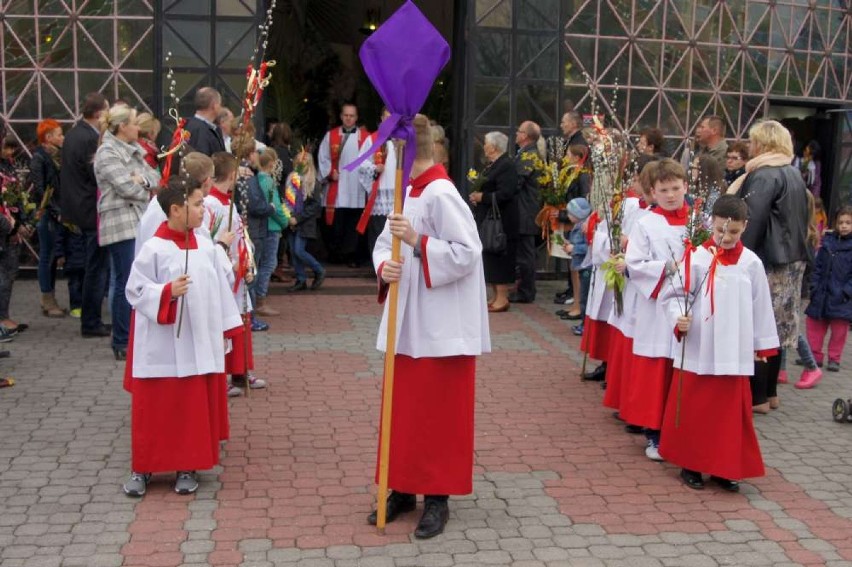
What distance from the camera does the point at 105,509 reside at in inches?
223

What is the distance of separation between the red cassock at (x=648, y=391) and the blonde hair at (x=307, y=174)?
6186 millimetres

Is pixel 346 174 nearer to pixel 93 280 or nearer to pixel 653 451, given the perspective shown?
pixel 93 280

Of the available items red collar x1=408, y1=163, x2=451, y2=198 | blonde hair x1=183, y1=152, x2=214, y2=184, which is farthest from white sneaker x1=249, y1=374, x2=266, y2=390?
red collar x1=408, y1=163, x2=451, y2=198

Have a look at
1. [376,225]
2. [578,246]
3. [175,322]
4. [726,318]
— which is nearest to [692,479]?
[726,318]

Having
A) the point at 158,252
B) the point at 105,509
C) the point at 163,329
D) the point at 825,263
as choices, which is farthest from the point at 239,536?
the point at 825,263

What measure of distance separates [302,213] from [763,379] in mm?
5925

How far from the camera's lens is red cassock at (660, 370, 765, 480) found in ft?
19.9

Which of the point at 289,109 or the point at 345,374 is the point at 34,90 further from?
the point at 345,374

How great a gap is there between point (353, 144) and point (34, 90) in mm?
3760

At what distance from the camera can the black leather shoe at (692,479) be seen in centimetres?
620

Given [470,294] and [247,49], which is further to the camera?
[247,49]

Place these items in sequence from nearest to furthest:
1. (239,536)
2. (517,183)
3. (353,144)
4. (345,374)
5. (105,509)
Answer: (239,536)
(105,509)
(345,374)
(517,183)
(353,144)

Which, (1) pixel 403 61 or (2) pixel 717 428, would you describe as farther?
(2) pixel 717 428

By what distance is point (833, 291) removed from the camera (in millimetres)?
9227
